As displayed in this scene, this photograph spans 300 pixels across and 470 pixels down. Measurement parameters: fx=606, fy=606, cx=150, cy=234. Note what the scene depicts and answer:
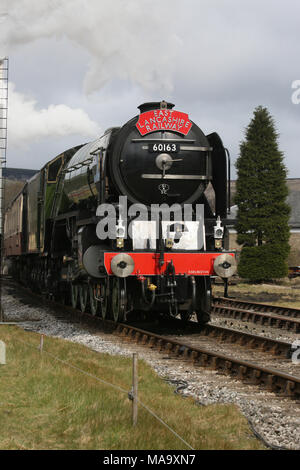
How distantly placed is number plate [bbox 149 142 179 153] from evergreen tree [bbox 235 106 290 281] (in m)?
20.9

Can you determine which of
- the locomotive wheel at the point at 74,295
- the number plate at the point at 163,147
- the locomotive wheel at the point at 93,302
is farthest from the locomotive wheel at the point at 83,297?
the number plate at the point at 163,147

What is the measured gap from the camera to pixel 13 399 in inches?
241

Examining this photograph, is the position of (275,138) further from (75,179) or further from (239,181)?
(75,179)

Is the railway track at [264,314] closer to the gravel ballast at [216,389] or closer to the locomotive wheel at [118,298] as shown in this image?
the locomotive wheel at [118,298]

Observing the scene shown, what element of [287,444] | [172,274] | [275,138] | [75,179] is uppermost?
[275,138]

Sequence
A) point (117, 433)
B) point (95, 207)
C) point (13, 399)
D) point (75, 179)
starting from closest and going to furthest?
point (117, 433), point (13, 399), point (95, 207), point (75, 179)

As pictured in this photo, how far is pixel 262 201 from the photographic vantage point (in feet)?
108

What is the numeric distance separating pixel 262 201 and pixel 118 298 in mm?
22883

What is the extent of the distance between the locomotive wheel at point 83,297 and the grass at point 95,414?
5542 millimetres

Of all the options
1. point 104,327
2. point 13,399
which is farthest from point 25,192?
point 13,399

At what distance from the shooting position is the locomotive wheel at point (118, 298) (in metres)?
10.9

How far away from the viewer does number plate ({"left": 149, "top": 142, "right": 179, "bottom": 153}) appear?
11.0 m
